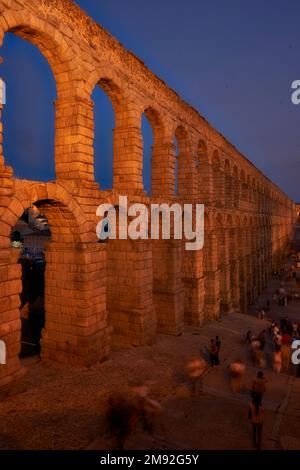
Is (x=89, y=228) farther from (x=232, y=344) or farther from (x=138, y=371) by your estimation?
(x=232, y=344)

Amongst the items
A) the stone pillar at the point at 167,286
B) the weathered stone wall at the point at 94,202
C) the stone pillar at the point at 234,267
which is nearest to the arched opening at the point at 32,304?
the weathered stone wall at the point at 94,202

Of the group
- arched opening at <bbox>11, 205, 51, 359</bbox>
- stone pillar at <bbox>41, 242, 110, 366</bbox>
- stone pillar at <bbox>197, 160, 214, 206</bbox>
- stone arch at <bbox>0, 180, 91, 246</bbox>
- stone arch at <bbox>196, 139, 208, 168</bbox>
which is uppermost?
stone arch at <bbox>196, 139, 208, 168</bbox>

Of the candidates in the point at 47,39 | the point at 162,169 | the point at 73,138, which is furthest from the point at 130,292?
the point at 47,39

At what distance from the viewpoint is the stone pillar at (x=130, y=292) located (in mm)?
13398

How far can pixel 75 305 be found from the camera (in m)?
10.8

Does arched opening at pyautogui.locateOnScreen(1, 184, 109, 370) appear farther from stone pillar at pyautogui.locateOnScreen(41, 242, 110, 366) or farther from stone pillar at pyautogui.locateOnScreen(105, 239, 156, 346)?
stone pillar at pyautogui.locateOnScreen(105, 239, 156, 346)

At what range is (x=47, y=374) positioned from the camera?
10.3 metres

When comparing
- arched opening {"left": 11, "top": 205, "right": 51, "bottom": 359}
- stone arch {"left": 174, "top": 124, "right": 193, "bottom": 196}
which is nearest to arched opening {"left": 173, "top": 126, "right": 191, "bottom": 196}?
stone arch {"left": 174, "top": 124, "right": 193, "bottom": 196}

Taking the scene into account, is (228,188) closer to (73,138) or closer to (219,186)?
(219,186)

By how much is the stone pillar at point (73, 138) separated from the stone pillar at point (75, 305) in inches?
96.4

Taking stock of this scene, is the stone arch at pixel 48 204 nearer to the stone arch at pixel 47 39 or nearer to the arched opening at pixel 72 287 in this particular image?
the arched opening at pixel 72 287

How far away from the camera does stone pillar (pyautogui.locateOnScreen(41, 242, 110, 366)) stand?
10.7 m

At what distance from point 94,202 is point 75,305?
3.50 metres

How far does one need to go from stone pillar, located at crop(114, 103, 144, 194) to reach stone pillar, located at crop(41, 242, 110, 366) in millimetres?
3400
